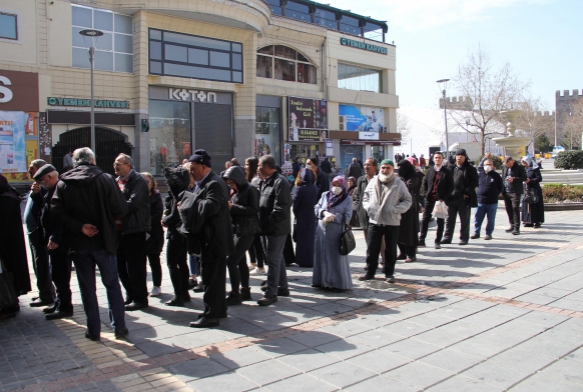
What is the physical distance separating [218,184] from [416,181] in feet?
16.1

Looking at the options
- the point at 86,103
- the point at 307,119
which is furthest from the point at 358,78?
the point at 86,103

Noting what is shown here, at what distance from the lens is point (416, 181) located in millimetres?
9117

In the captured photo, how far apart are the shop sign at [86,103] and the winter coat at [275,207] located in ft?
59.1

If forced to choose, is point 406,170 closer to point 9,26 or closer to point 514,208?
point 514,208

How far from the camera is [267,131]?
30.8 meters

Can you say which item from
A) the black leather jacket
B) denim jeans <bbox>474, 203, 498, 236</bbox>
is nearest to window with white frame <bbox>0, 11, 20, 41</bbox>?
the black leather jacket

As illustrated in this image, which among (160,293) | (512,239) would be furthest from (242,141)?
(160,293)

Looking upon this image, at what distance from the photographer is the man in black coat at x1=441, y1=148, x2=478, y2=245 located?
33.3ft

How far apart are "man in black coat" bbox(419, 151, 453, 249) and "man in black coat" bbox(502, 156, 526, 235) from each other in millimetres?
2467

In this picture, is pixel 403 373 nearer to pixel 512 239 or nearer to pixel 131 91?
pixel 512 239

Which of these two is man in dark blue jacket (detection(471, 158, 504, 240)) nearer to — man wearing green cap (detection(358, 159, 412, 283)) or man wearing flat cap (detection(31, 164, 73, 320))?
man wearing green cap (detection(358, 159, 412, 283))

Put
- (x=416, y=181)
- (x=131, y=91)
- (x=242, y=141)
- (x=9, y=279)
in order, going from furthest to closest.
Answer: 1. (x=242, y=141)
2. (x=131, y=91)
3. (x=416, y=181)
4. (x=9, y=279)

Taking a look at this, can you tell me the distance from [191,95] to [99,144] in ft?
17.7

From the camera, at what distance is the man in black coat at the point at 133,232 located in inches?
225
